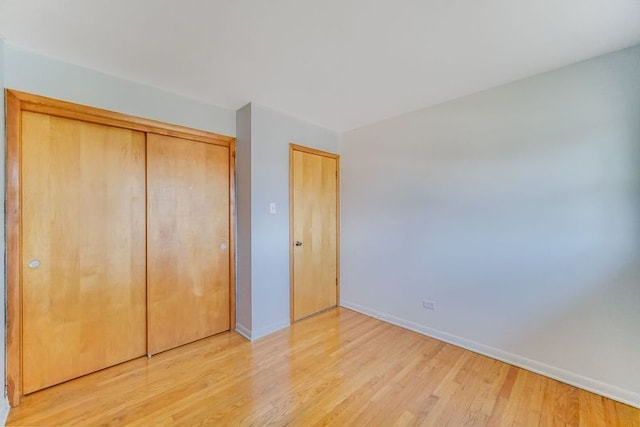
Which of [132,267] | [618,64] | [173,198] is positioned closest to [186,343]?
[132,267]

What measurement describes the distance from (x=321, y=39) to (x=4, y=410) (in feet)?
9.96

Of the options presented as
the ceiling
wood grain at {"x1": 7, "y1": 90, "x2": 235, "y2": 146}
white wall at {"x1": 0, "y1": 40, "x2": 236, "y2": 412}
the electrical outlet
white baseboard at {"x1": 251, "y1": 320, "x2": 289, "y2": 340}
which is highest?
the ceiling

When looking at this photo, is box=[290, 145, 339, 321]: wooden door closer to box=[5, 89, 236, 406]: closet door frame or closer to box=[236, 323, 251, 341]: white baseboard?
box=[236, 323, 251, 341]: white baseboard

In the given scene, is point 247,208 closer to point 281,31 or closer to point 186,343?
point 186,343

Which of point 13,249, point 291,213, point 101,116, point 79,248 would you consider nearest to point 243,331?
point 291,213

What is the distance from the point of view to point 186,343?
2566mm

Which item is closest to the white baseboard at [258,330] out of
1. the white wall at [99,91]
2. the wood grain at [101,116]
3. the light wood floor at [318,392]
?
the light wood floor at [318,392]

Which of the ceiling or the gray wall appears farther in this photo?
the gray wall

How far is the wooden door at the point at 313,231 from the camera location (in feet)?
10.2

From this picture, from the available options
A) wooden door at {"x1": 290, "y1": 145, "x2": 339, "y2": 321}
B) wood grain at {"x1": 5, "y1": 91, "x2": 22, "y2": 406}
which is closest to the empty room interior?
wood grain at {"x1": 5, "y1": 91, "x2": 22, "y2": 406}

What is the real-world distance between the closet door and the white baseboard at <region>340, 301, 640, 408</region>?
6.50 ft

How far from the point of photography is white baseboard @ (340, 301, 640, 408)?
181 centimetres

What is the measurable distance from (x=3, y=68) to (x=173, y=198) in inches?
50.6

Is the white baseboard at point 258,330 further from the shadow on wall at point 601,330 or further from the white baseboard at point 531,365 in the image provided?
the shadow on wall at point 601,330
